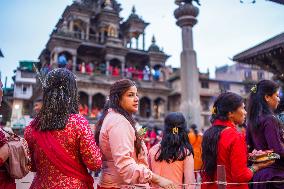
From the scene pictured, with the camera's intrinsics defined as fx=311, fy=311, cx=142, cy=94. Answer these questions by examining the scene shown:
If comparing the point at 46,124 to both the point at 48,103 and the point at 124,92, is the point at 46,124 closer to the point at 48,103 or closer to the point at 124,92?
the point at 48,103

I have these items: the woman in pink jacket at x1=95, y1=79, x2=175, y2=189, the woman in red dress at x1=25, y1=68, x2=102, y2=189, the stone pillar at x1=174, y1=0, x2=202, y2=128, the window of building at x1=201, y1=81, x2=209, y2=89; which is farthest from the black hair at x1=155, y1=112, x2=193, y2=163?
the window of building at x1=201, y1=81, x2=209, y2=89

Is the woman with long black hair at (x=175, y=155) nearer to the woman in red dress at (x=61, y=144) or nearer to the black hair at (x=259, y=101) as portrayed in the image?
the black hair at (x=259, y=101)

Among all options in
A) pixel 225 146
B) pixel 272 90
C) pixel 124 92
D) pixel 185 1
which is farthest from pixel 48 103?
pixel 185 1

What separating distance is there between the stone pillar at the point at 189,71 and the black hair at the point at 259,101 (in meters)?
9.44

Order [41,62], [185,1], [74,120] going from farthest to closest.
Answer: [41,62]
[185,1]
[74,120]

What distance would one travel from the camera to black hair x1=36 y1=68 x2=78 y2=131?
8.41 feet

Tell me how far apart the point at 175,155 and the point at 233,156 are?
85 centimetres

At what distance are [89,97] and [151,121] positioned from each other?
22.4 ft

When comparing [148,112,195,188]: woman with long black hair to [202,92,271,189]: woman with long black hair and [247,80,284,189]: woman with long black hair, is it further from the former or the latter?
[247,80,284,189]: woman with long black hair

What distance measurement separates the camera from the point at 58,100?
8.66ft

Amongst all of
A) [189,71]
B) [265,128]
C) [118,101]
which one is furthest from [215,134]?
[189,71]

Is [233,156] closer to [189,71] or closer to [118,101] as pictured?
[118,101]

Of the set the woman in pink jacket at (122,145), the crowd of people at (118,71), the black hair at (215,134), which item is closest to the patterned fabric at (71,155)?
the woman in pink jacket at (122,145)

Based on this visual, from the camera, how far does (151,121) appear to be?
32.3 meters
